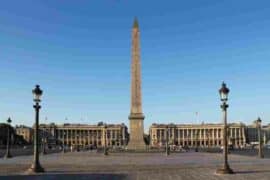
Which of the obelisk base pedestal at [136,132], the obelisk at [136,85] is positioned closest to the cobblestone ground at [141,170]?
the obelisk at [136,85]

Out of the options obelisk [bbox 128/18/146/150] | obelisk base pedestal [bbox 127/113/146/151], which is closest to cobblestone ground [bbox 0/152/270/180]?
obelisk [bbox 128/18/146/150]

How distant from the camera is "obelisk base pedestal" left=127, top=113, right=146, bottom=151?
212ft

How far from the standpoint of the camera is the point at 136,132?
2657 inches

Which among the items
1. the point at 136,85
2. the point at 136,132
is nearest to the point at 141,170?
the point at 136,85

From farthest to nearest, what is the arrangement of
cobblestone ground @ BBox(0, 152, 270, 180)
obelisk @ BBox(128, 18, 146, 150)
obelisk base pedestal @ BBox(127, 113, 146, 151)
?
obelisk base pedestal @ BBox(127, 113, 146, 151)
obelisk @ BBox(128, 18, 146, 150)
cobblestone ground @ BBox(0, 152, 270, 180)

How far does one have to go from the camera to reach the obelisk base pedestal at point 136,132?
64.6m

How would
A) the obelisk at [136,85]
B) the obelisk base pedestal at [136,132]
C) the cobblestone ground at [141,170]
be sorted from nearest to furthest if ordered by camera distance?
the cobblestone ground at [141,170]
the obelisk at [136,85]
the obelisk base pedestal at [136,132]

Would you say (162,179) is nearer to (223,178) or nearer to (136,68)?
(223,178)

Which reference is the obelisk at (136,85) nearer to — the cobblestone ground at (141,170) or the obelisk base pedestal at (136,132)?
the obelisk base pedestal at (136,132)

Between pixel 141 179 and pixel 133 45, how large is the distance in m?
46.6

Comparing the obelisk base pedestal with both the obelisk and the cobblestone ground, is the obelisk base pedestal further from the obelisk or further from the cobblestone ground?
the cobblestone ground

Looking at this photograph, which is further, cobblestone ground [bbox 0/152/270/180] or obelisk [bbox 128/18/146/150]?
obelisk [bbox 128/18/146/150]

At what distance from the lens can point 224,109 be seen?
2430 cm

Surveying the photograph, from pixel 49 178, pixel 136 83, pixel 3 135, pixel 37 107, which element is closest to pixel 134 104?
pixel 136 83
